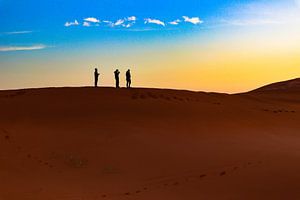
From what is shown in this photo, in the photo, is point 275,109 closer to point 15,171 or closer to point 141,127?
point 141,127

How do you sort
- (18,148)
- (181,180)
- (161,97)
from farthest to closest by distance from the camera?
(161,97)
(18,148)
(181,180)

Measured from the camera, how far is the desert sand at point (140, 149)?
8211 mm

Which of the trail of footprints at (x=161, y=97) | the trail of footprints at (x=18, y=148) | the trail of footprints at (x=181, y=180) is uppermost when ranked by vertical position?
the trail of footprints at (x=161, y=97)

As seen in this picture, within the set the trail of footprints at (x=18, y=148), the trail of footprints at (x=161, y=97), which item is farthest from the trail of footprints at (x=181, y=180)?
the trail of footprints at (x=161, y=97)

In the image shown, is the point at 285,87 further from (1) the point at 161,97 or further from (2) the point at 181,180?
(2) the point at 181,180

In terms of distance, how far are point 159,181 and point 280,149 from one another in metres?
4.57

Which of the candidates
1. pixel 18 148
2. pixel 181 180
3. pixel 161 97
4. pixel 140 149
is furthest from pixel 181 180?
pixel 161 97

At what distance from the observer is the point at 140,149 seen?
1183 centimetres

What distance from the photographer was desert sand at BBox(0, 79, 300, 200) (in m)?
8.21

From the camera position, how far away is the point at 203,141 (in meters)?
13.3

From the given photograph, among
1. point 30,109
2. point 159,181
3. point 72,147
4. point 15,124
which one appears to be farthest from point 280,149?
point 30,109

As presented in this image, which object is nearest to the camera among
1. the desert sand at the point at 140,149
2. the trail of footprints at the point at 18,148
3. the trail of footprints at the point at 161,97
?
the desert sand at the point at 140,149

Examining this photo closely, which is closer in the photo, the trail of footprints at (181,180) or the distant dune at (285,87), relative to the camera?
the trail of footprints at (181,180)

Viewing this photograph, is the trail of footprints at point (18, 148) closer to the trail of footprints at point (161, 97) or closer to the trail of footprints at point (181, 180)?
the trail of footprints at point (181, 180)
